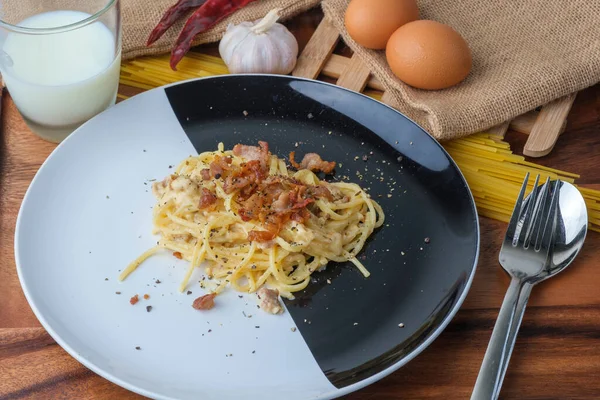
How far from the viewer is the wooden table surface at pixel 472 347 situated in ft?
8.56

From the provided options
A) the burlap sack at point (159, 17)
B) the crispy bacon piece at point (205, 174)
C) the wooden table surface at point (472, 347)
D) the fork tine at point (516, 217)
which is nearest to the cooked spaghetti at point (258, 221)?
the crispy bacon piece at point (205, 174)

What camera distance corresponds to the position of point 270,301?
2.73m

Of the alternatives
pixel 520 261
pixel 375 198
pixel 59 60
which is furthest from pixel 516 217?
pixel 59 60

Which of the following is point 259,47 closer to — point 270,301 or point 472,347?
point 270,301

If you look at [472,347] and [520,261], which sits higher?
[520,261]

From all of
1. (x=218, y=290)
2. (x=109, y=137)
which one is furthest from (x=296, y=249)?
(x=109, y=137)

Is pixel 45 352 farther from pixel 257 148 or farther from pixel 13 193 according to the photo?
pixel 257 148

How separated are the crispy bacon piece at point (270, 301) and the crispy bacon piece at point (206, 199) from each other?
0.46 metres

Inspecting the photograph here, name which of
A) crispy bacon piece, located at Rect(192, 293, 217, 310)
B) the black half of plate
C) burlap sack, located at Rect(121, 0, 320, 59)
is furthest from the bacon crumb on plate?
burlap sack, located at Rect(121, 0, 320, 59)

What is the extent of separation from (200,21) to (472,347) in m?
2.25

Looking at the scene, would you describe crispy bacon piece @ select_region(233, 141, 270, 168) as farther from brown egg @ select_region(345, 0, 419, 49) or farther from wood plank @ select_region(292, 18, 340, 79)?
brown egg @ select_region(345, 0, 419, 49)

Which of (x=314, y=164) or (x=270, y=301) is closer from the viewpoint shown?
(x=270, y=301)

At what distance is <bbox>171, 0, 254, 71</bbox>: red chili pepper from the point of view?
12.6 ft

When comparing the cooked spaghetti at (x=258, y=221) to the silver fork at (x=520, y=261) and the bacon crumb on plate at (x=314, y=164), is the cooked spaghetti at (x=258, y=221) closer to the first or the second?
the bacon crumb on plate at (x=314, y=164)
